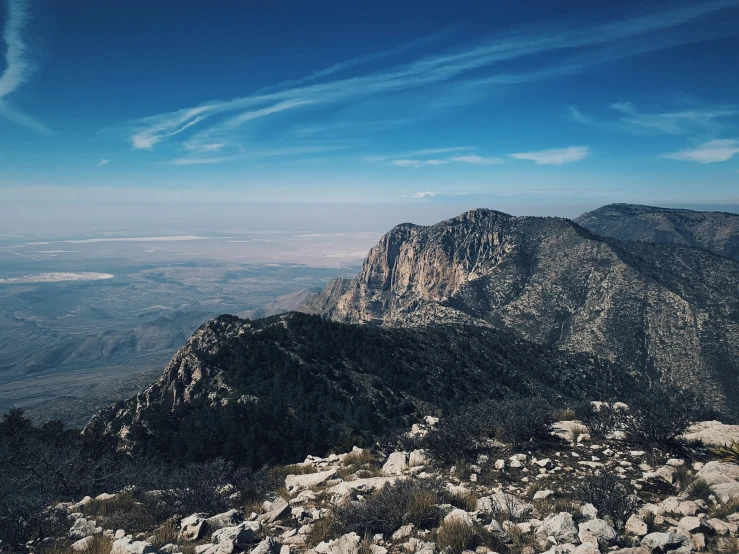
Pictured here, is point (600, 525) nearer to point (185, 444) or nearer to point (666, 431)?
point (666, 431)

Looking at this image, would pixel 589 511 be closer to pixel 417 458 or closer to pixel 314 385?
pixel 417 458

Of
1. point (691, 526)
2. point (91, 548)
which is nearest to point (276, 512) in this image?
point (91, 548)

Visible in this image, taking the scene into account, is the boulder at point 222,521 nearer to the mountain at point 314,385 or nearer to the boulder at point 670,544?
the boulder at point 670,544

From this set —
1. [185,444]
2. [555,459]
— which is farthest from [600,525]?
[185,444]

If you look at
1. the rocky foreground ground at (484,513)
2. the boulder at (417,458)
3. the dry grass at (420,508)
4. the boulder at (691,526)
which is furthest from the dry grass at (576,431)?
the dry grass at (420,508)

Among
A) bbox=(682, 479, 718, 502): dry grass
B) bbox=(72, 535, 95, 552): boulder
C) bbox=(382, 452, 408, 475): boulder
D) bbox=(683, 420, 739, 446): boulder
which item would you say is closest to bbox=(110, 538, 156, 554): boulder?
bbox=(72, 535, 95, 552): boulder

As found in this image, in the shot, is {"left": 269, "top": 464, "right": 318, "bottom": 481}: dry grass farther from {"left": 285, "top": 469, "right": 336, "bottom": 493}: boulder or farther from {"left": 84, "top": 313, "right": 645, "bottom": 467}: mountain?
{"left": 84, "top": 313, "right": 645, "bottom": 467}: mountain
